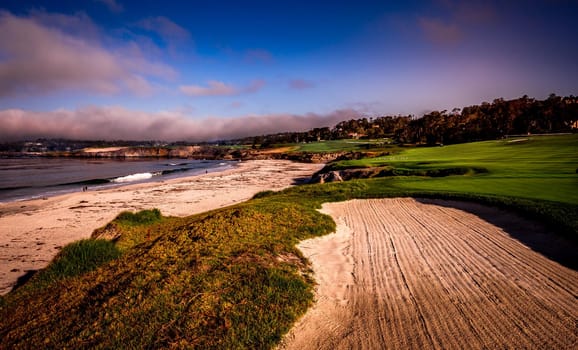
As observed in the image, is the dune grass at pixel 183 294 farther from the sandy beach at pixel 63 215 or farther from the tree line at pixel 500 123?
the tree line at pixel 500 123

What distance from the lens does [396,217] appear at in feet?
41.5

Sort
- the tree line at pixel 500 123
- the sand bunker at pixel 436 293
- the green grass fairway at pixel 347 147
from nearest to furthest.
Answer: the sand bunker at pixel 436 293 → the tree line at pixel 500 123 → the green grass fairway at pixel 347 147

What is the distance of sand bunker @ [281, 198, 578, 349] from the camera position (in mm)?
4652

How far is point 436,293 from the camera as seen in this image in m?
6.16

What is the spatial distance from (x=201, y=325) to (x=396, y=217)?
34.1 feet

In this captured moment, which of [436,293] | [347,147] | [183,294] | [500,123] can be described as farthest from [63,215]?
[500,123]

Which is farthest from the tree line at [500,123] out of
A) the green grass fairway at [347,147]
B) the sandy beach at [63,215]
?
the sandy beach at [63,215]

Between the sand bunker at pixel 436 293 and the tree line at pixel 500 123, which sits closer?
the sand bunker at pixel 436 293

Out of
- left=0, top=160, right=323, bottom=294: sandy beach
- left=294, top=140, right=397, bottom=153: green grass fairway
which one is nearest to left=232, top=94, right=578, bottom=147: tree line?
left=294, top=140, right=397, bottom=153: green grass fairway

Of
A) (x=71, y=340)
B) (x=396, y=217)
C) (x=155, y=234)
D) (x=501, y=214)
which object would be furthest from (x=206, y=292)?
(x=501, y=214)

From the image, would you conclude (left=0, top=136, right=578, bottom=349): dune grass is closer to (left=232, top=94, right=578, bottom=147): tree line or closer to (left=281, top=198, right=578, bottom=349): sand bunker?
(left=281, top=198, right=578, bottom=349): sand bunker

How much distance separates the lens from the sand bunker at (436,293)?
4652 mm

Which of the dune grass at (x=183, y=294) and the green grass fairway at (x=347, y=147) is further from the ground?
the green grass fairway at (x=347, y=147)

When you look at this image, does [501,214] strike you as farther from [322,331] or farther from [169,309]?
[169,309]
